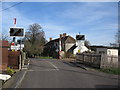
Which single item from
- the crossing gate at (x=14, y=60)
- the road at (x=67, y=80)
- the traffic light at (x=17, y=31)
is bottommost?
the road at (x=67, y=80)

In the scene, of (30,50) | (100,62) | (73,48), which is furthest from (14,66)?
(73,48)

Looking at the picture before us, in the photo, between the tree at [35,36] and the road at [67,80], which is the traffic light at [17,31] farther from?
the tree at [35,36]

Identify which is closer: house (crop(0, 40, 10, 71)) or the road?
the road

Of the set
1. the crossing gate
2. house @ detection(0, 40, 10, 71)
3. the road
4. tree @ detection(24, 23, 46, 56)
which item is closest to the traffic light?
house @ detection(0, 40, 10, 71)

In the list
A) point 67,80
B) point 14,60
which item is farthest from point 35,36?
point 67,80

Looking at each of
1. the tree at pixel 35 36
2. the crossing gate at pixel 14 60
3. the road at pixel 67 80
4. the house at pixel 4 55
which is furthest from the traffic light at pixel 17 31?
the tree at pixel 35 36

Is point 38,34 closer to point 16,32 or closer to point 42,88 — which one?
point 16,32

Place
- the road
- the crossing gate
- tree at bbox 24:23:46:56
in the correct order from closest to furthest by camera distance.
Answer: the road < the crossing gate < tree at bbox 24:23:46:56

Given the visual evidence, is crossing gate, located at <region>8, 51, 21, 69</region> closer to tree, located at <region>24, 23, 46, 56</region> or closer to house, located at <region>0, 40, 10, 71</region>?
house, located at <region>0, 40, 10, 71</region>

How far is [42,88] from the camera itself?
836 centimetres

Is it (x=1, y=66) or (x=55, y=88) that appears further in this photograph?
(x=1, y=66)

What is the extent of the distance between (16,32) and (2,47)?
2310mm

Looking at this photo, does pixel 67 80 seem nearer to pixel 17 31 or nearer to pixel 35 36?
pixel 17 31

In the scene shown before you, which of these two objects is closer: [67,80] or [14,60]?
[67,80]
